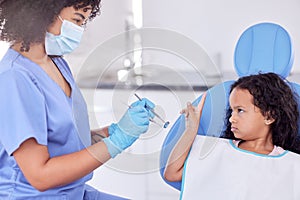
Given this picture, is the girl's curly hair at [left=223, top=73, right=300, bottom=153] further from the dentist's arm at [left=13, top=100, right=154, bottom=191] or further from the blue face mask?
the blue face mask

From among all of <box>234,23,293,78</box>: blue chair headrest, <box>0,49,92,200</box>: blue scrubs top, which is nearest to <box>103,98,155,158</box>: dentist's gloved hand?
<box>0,49,92,200</box>: blue scrubs top

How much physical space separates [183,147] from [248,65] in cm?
38

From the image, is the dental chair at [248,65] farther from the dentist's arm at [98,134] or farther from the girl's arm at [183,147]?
the dentist's arm at [98,134]

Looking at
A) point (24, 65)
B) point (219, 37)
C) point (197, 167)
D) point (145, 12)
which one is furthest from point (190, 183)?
point (145, 12)

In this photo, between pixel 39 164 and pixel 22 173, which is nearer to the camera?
pixel 39 164

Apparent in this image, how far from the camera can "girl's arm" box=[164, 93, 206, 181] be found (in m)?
1.31

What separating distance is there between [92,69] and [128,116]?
16 centimetres

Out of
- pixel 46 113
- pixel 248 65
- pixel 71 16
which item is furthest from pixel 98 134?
pixel 248 65

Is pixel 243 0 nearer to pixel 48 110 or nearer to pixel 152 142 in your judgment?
pixel 152 142

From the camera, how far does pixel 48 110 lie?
3.97 feet

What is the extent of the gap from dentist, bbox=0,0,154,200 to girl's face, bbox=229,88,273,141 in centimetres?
29

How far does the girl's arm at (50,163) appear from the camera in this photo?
1.12 meters

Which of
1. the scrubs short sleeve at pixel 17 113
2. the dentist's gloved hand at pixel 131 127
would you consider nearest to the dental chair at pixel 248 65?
the dentist's gloved hand at pixel 131 127

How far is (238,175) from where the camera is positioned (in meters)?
1.27
